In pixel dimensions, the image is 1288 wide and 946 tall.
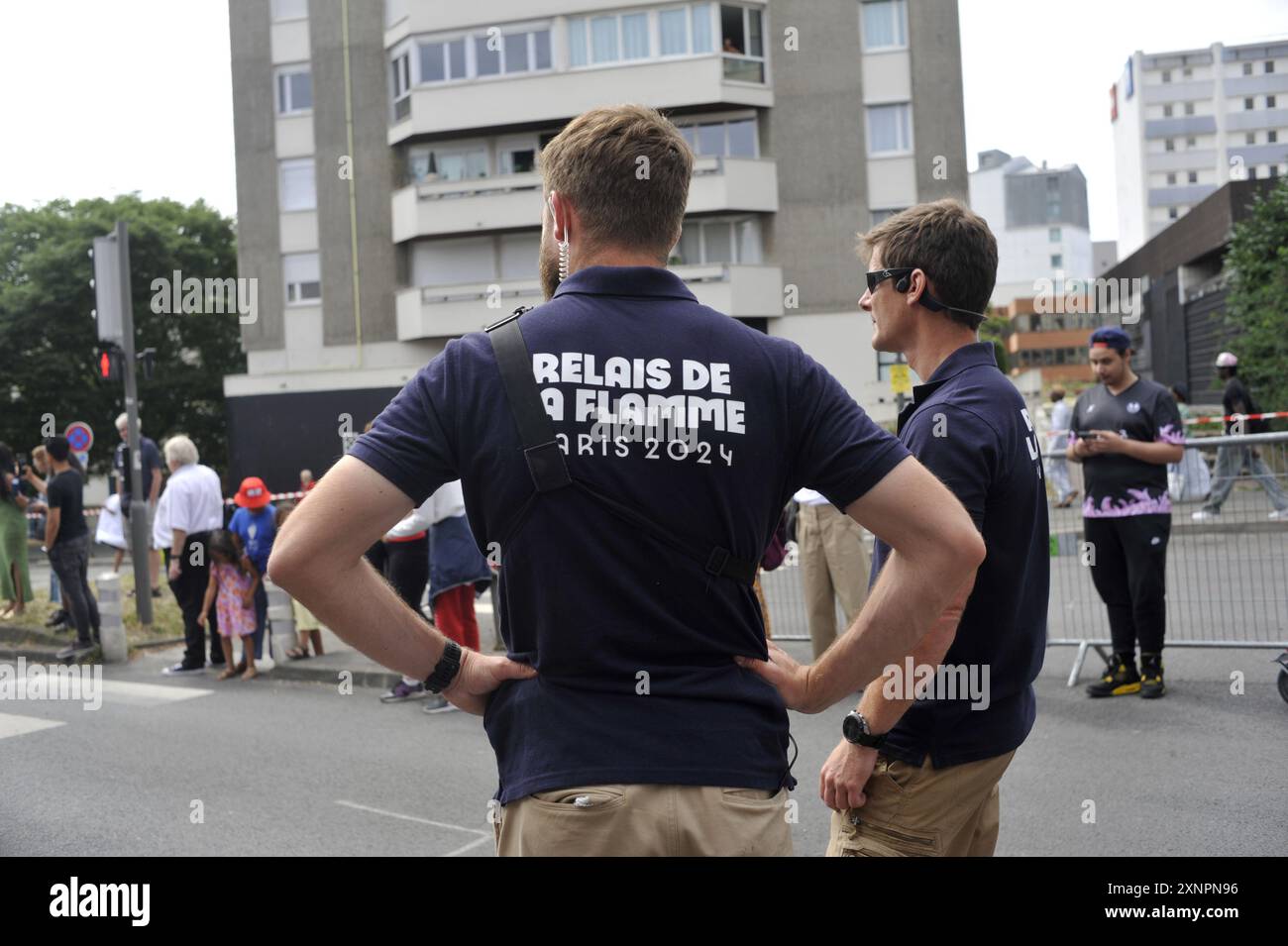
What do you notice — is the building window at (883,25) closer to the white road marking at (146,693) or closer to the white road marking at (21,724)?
the white road marking at (146,693)

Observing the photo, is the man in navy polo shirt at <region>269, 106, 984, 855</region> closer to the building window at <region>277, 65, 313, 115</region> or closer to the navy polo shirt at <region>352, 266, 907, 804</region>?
the navy polo shirt at <region>352, 266, 907, 804</region>

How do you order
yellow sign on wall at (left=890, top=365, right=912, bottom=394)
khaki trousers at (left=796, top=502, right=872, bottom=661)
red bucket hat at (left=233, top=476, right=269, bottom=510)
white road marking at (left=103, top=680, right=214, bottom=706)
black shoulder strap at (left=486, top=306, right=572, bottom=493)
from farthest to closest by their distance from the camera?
yellow sign on wall at (left=890, top=365, right=912, bottom=394), red bucket hat at (left=233, top=476, right=269, bottom=510), white road marking at (left=103, top=680, right=214, bottom=706), khaki trousers at (left=796, top=502, right=872, bottom=661), black shoulder strap at (left=486, top=306, right=572, bottom=493)

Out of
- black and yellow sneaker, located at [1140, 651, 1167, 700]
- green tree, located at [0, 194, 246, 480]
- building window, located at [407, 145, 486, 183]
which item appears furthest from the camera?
green tree, located at [0, 194, 246, 480]

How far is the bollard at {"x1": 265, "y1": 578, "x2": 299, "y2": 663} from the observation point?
1063 cm

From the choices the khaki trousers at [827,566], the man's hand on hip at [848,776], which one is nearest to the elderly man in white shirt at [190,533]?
the khaki trousers at [827,566]

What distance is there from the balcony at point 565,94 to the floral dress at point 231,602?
2717cm

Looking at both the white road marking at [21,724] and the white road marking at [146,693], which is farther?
the white road marking at [146,693]

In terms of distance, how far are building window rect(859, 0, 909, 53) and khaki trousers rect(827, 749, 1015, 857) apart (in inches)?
1402

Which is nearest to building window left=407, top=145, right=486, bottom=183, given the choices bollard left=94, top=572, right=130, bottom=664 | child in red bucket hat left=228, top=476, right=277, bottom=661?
bollard left=94, top=572, right=130, bottom=664

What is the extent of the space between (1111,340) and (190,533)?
767cm

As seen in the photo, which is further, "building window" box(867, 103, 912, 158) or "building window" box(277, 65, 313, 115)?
"building window" box(277, 65, 313, 115)

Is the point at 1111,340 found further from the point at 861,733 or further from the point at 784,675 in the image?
the point at 784,675

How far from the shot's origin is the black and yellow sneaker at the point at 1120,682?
7.75 metres

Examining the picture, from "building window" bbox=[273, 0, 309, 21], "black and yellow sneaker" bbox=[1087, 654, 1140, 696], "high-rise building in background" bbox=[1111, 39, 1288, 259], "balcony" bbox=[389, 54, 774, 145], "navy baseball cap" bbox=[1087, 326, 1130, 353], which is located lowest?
"black and yellow sneaker" bbox=[1087, 654, 1140, 696]
